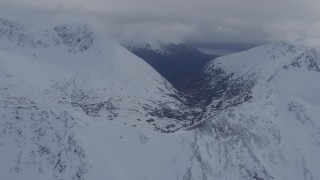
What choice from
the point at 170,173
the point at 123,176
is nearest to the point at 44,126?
the point at 123,176

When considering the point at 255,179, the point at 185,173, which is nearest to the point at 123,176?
the point at 185,173

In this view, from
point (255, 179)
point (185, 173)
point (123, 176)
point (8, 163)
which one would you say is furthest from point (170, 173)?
point (8, 163)

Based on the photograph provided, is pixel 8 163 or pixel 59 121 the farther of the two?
pixel 59 121

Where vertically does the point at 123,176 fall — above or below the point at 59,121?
below

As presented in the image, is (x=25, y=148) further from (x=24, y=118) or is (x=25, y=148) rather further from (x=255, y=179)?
(x=255, y=179)

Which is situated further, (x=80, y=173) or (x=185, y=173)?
(x=185, y=173)

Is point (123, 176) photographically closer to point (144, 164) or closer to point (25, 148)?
point (144, 164)

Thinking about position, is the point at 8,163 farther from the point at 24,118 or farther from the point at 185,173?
the point at 185,173
